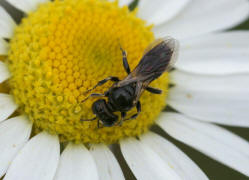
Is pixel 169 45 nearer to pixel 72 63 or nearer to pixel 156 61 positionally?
pixel 156 61

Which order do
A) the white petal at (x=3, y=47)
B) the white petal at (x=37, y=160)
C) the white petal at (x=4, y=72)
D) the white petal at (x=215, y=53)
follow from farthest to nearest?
the white petal at (x=215, y=53) → the white petal at (x=3, y=47) → the white petal at (x=4, y=72) → the white petal at (x=37, y=160)

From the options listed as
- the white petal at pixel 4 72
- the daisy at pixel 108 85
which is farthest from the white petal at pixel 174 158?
the white petal at pixel 4 72

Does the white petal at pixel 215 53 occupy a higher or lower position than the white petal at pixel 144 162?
A: higher

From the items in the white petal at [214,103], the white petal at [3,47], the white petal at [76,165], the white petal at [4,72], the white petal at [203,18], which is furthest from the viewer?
the white petal at [203,18]

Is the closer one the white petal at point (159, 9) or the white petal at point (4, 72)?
the white petal at point (4, 72)

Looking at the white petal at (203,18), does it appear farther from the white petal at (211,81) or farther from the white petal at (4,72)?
the white petal at (4,72)

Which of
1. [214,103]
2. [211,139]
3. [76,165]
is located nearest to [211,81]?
[214,103]

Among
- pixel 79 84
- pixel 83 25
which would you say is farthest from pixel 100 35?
pixel 79 84
